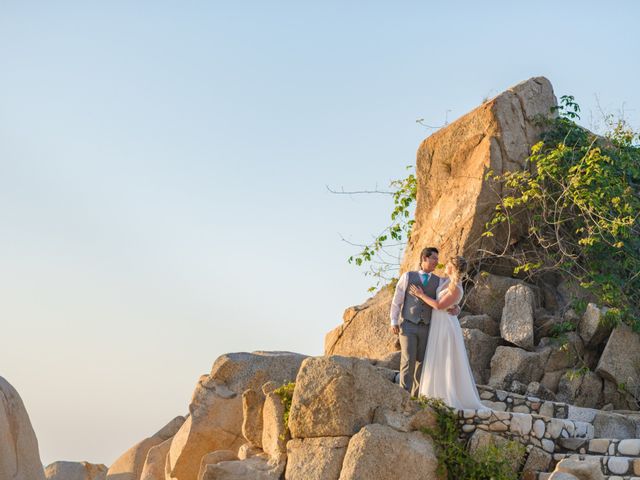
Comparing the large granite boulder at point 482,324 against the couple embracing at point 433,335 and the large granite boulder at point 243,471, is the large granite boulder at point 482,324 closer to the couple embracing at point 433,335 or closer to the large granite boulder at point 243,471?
the couple embracing at point 433,335

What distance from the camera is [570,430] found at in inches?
509

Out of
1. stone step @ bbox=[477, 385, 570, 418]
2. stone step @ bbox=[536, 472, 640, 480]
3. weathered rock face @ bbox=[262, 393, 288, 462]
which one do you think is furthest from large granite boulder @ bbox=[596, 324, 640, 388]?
weathered rock face @ bbox=[262, 393, 288, 462]

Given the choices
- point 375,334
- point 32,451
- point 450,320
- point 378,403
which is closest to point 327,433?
point 378,403

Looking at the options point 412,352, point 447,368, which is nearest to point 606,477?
point 447,368

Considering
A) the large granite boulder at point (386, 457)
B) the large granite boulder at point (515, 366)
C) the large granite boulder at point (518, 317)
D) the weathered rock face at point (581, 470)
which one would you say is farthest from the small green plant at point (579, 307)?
the weathered rock face at point (581, 470)

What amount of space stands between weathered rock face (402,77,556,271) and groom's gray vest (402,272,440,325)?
15.8ft

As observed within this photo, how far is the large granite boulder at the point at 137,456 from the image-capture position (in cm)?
1783

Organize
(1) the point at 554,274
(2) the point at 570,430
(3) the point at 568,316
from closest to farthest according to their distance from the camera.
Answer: (2) the point at 570,430 < (3) the point at 568,316 < (1) the point at 554,274

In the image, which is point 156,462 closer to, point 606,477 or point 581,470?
point 606,477

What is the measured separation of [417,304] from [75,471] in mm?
8304

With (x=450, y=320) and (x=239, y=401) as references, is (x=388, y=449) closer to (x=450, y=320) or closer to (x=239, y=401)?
(x=450, y=320)

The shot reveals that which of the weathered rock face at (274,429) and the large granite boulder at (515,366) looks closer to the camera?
the weathered rock face at (274,429)

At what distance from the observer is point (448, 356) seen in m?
13.4

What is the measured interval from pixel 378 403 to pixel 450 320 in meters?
2.03
